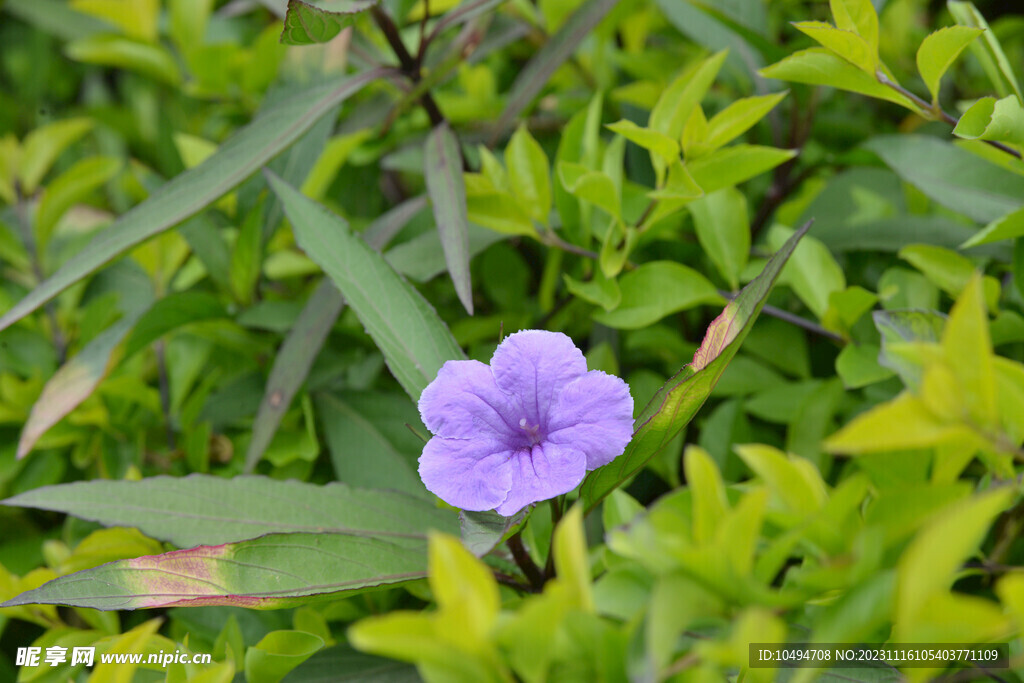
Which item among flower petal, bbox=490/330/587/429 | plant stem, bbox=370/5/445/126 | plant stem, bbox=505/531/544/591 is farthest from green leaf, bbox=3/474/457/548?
plant stem, bbox=370/5/445/126

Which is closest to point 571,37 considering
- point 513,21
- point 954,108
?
point 513,21

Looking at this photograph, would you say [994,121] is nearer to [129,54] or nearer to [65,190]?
[65,190]

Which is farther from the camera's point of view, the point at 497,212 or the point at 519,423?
the point at 497,212

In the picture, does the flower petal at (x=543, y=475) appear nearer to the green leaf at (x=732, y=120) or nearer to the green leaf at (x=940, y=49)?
the green leaf at (x=732, y=120)

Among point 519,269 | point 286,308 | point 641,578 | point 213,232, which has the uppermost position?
point 213,232

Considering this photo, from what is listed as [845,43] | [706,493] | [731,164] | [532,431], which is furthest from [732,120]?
[706,493]

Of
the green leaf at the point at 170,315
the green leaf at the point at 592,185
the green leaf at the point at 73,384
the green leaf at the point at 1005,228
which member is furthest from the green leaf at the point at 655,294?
the green leaf at the point at 73,384

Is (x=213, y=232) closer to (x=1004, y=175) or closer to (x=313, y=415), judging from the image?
(x=313, y=415)

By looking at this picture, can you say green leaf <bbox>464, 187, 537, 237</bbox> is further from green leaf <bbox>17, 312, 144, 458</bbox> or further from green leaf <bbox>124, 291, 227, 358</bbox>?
green leaf <bbox>17, 312, 144, 458</bbox>
